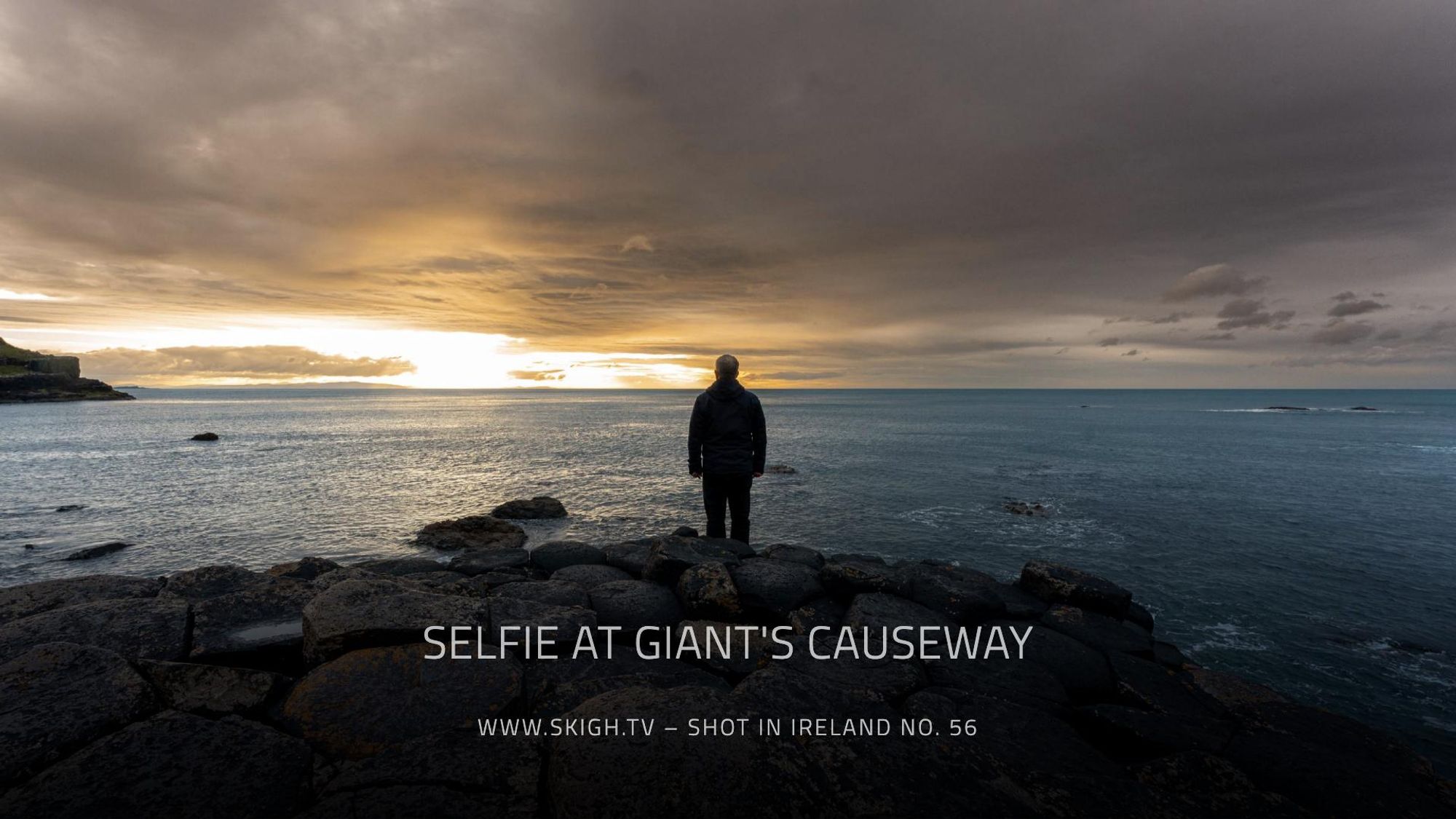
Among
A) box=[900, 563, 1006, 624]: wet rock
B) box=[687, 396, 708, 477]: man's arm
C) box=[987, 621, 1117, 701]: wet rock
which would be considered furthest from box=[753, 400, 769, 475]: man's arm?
box=[987, 621, 1117, 701]: wet rock

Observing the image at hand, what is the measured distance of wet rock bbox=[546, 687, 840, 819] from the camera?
392 cm

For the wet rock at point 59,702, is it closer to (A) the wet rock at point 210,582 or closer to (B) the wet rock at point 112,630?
(B) the wet rock at point 112,630

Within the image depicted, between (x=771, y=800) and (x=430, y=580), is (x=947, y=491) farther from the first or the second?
(x=771, y=800)

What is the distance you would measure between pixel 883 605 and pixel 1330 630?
43.2 ft

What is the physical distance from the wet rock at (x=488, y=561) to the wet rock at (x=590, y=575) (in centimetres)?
365

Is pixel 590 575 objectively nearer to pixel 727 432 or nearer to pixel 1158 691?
pixel 727 432

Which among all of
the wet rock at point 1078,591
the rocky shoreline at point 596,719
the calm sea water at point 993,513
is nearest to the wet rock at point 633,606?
the rocky shoreline at point 596,719

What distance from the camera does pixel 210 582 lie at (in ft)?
31.3

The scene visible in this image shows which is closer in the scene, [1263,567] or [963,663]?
[963,663]

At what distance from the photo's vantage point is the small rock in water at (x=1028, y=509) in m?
26.5

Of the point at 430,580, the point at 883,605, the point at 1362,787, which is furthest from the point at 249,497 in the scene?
the point at 1362,787

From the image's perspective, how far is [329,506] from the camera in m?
28.9

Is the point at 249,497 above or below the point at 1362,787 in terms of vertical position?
below

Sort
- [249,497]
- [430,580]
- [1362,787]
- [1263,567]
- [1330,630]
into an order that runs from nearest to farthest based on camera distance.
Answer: [1362,787], [430,580], [1330,630], [1263,567], [249,497]
